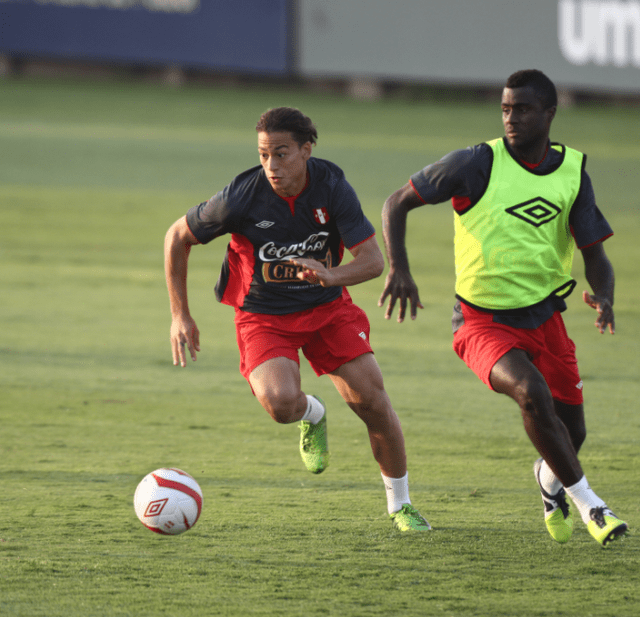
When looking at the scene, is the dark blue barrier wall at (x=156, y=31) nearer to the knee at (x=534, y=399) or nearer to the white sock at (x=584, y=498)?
the knee at (x=534, y=399)

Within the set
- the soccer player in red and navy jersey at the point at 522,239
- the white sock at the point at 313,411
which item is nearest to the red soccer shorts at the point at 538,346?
the soccer player in red and navy jersey at the point at 522,239

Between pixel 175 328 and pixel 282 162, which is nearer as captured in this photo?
pixel 282 162

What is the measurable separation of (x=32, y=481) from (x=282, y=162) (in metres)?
2.36

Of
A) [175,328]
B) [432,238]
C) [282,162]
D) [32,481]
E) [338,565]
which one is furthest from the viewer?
[432,238]

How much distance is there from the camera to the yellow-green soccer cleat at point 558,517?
189 inches

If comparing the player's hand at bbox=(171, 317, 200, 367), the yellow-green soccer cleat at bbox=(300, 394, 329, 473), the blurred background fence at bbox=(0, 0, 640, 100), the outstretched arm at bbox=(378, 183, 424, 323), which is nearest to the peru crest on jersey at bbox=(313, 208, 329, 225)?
the outstretched arm at bbox=(378, 183, 424, 323)

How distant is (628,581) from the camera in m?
4.30

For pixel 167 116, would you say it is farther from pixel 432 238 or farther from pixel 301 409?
pixel 301 409

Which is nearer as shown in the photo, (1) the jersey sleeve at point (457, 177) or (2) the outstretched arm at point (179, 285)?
(1) the jersey sleeve at point (457, 177)

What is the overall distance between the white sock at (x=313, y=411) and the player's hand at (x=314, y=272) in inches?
39.9

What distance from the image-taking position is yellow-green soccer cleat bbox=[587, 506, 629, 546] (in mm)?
4387

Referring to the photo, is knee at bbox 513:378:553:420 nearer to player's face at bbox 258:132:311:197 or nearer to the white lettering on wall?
player's face at bbox 258:132:311:197

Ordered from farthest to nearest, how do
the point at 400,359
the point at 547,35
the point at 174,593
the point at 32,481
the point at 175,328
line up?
1. the point at 547,35
2. the point at 400,359
3. the point at 32,481
4. the point at 175,328
5. the point at 174,593

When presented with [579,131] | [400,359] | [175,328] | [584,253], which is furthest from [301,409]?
[579,131]
